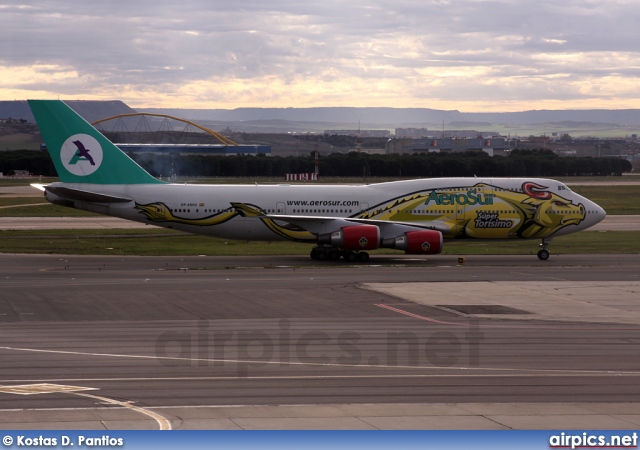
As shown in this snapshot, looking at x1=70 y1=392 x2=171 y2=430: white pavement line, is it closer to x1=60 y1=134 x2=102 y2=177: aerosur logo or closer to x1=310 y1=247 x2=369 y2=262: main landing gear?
x1=310 y1=247 x2=369 y2=262: main landing gear

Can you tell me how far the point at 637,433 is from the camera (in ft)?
54.2

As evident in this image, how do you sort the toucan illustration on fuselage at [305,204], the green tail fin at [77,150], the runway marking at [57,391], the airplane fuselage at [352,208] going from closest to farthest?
the runway marking at [57,391]
the green tail fin at [77,150]
the toucan illustration on fuselage at [305,204]
the airplane fuselage at [352,208]

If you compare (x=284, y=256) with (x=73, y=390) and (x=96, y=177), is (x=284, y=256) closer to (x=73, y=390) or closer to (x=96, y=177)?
(x=96, y=177)

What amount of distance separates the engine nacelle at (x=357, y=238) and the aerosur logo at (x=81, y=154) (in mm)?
14176

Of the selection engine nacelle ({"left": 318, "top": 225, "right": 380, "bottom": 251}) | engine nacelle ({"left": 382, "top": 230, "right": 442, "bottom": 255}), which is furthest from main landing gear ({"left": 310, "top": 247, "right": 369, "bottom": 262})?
engine nacelle ({"left": 382, "top": 230, "right": 442, "bottom": 255})

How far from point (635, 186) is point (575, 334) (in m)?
107

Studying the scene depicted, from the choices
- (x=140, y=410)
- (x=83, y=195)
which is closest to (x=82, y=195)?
(x=83, y=195)

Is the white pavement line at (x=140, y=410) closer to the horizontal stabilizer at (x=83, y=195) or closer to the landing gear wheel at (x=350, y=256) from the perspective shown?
the horizontal stabilizer at (x=83, y=195)

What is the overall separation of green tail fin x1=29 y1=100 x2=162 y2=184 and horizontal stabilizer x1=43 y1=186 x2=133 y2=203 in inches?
48.6

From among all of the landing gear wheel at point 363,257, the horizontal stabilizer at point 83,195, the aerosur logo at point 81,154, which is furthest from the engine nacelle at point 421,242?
the aerosur logo at point 81,154

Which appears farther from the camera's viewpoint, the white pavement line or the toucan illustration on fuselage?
the toucan illustration on fuselage

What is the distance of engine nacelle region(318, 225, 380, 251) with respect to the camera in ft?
161

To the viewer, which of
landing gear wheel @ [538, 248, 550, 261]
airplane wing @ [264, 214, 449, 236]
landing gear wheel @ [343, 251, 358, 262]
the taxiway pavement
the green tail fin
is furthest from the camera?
landing gear wheel @ [538, 248, 550, 261]

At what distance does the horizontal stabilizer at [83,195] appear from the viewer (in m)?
48.7
